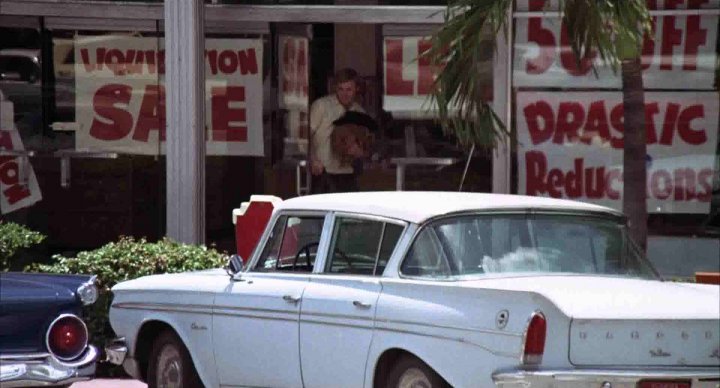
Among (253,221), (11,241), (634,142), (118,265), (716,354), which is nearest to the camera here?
(716,354)

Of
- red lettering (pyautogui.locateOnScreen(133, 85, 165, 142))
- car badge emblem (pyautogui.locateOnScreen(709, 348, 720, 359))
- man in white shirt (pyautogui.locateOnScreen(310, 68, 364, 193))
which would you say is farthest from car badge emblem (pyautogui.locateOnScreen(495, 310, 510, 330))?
red lettering (pyautogui.locateOnScreen(133, 85, 165, 142))

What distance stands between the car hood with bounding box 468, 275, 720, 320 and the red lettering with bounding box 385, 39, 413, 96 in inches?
300

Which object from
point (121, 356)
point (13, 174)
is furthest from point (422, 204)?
point (13, 174)

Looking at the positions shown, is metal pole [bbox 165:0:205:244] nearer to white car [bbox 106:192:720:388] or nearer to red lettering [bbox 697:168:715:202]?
white car [bbox 106:192:720:388]

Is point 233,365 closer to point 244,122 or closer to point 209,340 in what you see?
point 209,340

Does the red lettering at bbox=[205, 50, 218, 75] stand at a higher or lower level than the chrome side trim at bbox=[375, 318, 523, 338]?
higher

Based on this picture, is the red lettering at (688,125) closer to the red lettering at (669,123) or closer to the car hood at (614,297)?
the red lettering at (669,123)

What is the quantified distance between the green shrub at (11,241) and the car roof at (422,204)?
4.09 m

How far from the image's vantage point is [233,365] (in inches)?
362

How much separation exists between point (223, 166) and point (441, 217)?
7.82m

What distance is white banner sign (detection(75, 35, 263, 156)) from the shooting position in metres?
16.0

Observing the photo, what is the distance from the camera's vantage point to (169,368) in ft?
32.2

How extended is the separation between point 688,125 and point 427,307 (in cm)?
785

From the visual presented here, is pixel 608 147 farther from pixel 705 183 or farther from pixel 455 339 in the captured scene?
pixel 455 339
